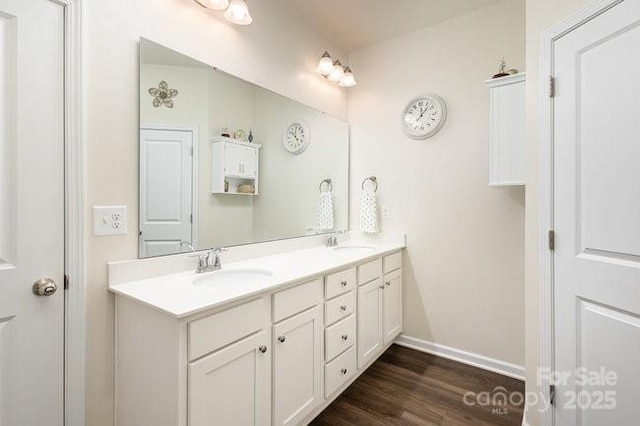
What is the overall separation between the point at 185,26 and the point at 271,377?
1.80m

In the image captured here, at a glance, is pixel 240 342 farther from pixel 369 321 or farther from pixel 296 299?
pixel 369 321

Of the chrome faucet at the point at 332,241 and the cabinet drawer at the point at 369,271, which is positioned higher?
the chrome faucet at the point at 332,241

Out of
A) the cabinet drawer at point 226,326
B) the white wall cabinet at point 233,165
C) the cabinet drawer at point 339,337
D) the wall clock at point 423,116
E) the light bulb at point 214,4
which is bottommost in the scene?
the cabinet drawer at point 339,337

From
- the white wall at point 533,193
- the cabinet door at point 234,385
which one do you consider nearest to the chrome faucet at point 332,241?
the cabinet door at point 234,385

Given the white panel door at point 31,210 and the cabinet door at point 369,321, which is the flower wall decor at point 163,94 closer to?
the white panel door at point 31,210

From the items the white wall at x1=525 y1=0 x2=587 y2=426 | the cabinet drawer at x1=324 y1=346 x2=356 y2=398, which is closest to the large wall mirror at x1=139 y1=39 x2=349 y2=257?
the cabinet drawer at x1=324 y1=346 x2=356 y2=398

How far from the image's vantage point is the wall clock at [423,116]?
2.44 m

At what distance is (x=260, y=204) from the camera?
82.7 inches

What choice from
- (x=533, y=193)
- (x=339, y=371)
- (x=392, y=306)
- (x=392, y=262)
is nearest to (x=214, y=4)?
(x=533, y=193)

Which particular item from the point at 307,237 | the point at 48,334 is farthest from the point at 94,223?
the point at 307,237

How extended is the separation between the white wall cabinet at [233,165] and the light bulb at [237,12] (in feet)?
2.18

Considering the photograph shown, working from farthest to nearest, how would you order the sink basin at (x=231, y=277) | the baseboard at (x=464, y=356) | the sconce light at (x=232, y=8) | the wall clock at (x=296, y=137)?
1. the wall clock at (x=296, y=137)
2. the baseboard at (x=464, y=356)
3. the sconce light at (x=232, y=8)
4. the sink basin at (x=231, y=277)

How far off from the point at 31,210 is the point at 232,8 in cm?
140

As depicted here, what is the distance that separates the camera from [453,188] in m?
2.41
